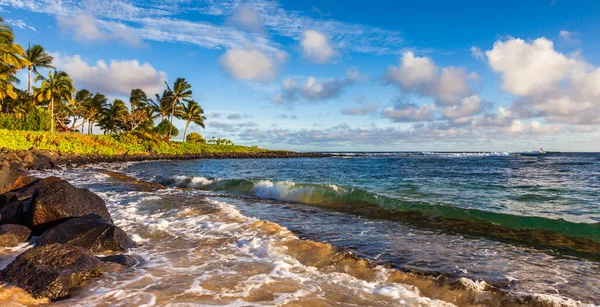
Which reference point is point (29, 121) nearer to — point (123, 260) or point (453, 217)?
point (123, 260)

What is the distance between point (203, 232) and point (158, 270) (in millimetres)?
2738

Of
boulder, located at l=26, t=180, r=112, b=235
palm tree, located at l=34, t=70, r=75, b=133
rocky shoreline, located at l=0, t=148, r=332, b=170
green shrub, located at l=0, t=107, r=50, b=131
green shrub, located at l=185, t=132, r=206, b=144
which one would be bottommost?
rocky shoreline, located at l=0, t=148, r=332, b=170

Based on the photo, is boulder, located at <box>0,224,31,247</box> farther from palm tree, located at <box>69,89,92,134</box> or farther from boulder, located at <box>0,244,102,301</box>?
palm tree, located at <box>69,89,92,134</box>

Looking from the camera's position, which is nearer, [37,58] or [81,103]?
[37,58]

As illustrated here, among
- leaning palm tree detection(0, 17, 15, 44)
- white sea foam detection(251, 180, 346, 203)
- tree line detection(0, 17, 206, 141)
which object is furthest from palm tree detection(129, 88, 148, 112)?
white sea foam detection(251, 180, 346, 203)

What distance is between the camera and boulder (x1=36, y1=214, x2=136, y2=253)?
636cm

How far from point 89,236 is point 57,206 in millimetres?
2026

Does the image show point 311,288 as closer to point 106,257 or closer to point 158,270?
point 158,270

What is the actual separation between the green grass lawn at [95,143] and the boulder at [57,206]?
1441 inches

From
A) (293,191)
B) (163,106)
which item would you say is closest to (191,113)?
(163,106)

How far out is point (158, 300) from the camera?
4395mm

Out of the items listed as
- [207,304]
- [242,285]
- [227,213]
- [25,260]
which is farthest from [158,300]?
[227,213]

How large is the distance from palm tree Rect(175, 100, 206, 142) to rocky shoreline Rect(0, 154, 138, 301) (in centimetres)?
6380

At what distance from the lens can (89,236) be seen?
6.46 metres
